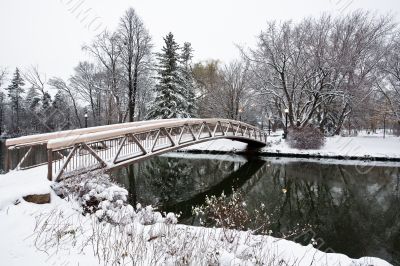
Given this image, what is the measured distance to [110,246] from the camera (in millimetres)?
3352

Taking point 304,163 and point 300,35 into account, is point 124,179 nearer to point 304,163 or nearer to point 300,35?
point 304,163

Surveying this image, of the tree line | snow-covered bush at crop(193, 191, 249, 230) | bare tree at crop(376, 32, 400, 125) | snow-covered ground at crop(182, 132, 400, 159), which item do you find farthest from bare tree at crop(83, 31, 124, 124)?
bare tree at crop(376, 32, 400, 125)

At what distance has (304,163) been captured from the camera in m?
17.6

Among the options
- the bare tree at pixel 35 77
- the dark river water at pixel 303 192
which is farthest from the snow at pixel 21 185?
the bare tree at pixel 35 77

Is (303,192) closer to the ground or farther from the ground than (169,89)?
closer to the ground

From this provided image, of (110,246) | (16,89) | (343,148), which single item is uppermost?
(16,89)

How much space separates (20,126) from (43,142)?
42.3m

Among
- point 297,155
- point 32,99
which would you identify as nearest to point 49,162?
point 297,155

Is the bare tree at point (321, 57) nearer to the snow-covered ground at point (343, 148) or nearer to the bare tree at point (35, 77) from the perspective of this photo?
the snow-covered ground at point (343, 148)

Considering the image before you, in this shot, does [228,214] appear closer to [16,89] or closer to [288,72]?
[288,72]

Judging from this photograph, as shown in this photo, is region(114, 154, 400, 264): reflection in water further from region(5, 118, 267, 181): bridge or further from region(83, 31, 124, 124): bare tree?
region(83, 31, 124, 124): bare tree

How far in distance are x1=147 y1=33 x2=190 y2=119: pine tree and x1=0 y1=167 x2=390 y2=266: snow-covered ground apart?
2052cm

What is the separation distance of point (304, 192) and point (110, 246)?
9.94 metres

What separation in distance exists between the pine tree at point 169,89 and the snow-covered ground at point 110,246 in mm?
20516
